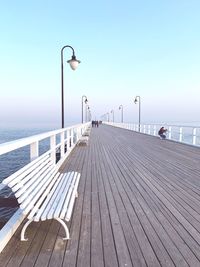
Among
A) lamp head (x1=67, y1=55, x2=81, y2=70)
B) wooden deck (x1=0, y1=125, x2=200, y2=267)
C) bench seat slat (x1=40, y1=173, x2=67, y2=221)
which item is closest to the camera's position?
wooden deck (x1=0, y1=125, x2=200, y2=267)

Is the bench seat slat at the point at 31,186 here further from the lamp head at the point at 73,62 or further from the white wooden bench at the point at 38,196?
the lamp head at the point at 73,62

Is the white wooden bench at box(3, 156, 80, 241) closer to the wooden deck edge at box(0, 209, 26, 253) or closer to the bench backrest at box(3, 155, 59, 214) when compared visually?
the bench backrest at box(3, 155, 59, 214)

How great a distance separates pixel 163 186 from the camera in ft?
17.6

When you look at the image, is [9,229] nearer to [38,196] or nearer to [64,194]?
[38,196]

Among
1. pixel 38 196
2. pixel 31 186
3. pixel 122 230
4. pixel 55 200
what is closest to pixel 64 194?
pixel 55 200

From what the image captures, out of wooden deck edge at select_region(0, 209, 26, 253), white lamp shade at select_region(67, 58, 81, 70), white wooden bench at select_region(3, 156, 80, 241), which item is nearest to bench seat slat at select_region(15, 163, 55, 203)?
white wooden bench at select_region(3, 156, 80, 241)

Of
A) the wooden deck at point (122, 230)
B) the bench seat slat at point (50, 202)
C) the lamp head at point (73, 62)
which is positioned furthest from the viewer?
the lamp head at point (73, 62)

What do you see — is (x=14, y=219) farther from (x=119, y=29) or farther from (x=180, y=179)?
(x=119, y=29)

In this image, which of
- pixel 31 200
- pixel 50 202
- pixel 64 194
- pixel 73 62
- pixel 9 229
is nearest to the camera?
pixel 31 200

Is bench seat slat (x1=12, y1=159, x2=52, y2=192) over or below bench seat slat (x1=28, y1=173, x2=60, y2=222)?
over

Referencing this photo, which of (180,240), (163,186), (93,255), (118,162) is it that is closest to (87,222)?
(93,255)

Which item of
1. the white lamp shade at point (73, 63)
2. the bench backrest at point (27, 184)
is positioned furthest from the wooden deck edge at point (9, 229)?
the white lamp shade at point (73, 63)

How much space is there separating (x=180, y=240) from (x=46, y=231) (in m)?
1.65

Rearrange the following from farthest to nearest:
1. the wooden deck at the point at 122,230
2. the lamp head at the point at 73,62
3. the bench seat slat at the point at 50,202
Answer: the lamp head at the point at 73,62 < the bench seat slat at the point at 50,202 < the wooden deck at the point at 122,230
